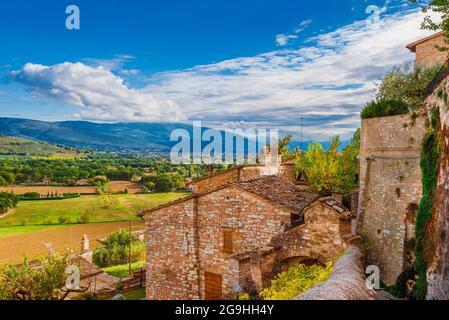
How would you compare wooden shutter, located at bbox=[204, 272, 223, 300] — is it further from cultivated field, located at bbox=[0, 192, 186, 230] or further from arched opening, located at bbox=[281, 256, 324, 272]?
cultivated field, located at bbox=[0, 192, 186, 230]

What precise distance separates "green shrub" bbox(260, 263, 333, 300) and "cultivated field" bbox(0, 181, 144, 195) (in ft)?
183

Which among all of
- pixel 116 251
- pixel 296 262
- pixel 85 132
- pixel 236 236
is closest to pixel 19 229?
pixel 116 251

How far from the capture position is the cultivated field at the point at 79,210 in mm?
55531

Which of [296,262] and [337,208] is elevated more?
[337,208]

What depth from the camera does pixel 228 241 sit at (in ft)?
53.7

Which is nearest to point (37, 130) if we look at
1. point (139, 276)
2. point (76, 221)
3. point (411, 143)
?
point (76, 221)

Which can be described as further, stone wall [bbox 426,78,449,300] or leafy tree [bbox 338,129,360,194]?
leafy tree [bbox 338,129,360,194]

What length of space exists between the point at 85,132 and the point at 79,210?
3565 inches

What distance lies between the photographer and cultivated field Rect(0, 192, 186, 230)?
182 feet

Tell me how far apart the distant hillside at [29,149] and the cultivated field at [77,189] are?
769 inches

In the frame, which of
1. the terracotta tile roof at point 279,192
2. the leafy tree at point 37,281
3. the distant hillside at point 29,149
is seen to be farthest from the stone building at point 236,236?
the distant hillside at point 29,149

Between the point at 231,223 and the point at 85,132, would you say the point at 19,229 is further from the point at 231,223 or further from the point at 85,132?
the point at 85,132

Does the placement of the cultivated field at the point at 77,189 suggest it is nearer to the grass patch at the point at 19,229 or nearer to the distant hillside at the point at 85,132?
the grass patch at the point at 19,229

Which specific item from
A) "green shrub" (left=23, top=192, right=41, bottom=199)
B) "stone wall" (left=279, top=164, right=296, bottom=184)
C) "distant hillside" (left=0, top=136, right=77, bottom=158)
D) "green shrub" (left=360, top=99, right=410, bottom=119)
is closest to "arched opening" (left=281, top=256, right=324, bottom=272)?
"green shrub" (left=360, top=99, right=410, bottom=119)
